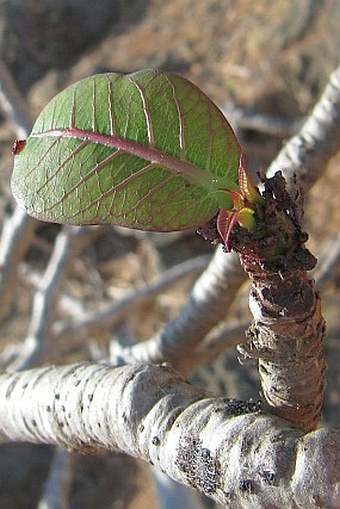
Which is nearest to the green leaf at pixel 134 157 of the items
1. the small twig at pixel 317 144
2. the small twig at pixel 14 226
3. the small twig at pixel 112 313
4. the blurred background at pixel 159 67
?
the small twig at pixel 317 144

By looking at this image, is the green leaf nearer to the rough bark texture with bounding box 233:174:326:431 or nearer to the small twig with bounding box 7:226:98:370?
the rough bark texture with bounding box 233:174:326:431

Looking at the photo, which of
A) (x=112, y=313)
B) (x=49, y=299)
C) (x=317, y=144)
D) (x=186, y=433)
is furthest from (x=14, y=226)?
(x=186, y=433)

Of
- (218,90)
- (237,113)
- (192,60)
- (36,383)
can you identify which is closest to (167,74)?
(36,383)

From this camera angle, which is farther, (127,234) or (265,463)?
(127,234)

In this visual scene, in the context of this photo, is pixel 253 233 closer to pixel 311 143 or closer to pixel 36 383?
pixel 36 383

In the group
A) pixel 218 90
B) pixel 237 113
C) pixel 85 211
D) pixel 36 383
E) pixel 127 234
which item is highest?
pixel 85 211

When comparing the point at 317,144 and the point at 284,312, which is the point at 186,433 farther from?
the point at 317,144

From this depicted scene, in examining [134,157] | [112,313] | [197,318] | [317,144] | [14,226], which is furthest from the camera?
[112,313]
